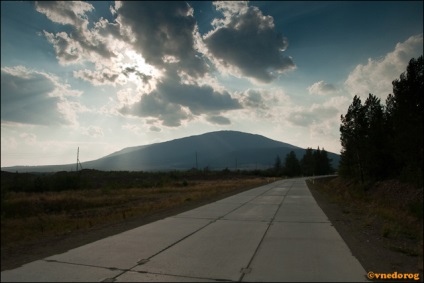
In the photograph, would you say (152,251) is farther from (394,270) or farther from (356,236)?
(356,236)

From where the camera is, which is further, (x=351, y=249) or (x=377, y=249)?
(x=377, y=249)

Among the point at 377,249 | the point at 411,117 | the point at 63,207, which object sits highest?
the point at 411,117

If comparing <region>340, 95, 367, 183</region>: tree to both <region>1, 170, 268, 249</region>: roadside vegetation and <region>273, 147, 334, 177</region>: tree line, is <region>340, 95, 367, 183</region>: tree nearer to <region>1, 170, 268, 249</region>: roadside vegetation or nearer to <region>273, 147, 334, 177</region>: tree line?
<region>1, 170, 268, 249</region>: roadside vegetation

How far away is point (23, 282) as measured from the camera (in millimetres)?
6117

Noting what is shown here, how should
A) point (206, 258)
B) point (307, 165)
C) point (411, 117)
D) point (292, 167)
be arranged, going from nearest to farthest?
point (206, 258)
point (411, 117)
point (292, 167)
point (307, 165)

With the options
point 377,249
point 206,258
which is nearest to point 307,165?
point 377,249

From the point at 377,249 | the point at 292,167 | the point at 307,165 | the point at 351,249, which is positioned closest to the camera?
the point at 351,249

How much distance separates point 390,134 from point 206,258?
104 ft

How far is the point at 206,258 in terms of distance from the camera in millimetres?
7973

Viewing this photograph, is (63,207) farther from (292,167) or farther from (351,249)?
(292,167)

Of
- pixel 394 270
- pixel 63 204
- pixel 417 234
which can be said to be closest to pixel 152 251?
pixel 394 270

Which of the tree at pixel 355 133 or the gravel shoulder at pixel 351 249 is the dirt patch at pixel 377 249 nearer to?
the gravel shoulder at pixel 351 249

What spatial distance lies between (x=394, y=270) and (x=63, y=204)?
29.1m

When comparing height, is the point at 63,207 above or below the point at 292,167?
below
